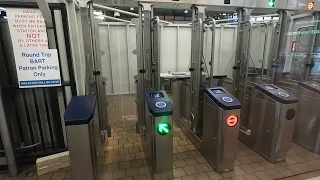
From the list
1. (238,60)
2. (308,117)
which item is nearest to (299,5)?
(238,60)

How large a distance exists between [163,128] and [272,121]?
1524 millimetres

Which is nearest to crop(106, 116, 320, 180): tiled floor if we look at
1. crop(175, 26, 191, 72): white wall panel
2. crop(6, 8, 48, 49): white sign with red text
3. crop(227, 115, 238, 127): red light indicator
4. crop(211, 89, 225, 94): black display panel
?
crop(227, 115, 238, 127): red light indicator

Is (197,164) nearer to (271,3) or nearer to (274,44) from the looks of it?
(274,44)

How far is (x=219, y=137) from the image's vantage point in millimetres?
2072

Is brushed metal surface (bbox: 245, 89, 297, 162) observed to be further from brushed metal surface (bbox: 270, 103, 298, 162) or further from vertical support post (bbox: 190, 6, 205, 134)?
vertical support post (bbox: 190, 6, 205, 134)

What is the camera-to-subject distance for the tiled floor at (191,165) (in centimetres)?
212

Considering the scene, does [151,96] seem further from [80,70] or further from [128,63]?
[128,63]

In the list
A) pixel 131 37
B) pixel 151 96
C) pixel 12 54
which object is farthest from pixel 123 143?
pixel 131 37

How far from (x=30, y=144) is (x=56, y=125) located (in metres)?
0.44

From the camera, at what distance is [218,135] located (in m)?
2.08

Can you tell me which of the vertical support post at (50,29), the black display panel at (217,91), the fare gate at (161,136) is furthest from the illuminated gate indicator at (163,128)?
the vertical support post at (50,29)

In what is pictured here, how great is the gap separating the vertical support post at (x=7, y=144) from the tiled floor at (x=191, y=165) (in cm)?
13

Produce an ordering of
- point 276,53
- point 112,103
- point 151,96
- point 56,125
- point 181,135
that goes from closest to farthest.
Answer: point 151,96 → point 56,125 → point 276,53 → point 181,135 → point 112,103

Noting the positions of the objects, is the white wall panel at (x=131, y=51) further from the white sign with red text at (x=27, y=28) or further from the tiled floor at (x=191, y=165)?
the white sign with red text at (x=27, y=28)
